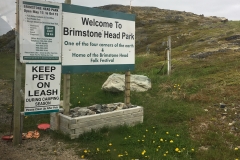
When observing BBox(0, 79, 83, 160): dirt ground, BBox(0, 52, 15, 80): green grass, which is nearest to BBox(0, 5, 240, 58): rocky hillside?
BBox(0, 79, 83, 160): dirt ground

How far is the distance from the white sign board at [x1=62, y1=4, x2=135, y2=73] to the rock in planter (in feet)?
11.2

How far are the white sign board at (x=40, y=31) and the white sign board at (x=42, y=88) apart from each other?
0.20 m

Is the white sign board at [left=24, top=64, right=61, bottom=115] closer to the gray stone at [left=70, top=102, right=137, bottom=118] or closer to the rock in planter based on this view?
the gray stone at [left=70, top=102, right=137, bottom=118]

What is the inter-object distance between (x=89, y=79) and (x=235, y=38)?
1608 cm

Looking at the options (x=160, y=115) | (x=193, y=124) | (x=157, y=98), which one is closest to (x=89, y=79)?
(x=157, y=98)

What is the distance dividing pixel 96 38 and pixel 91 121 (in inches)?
91.9

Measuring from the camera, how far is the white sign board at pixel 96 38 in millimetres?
6941

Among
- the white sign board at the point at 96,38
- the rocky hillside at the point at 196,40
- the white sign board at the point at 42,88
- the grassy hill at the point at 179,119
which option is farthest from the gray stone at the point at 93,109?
the rocky hillside at the point at 196,40

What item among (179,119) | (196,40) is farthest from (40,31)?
(196,40)

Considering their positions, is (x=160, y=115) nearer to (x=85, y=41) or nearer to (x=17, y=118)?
(x=85, y=41)

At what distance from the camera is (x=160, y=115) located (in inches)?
346

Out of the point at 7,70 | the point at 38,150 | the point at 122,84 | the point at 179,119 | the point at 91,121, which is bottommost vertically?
the point at 38,150

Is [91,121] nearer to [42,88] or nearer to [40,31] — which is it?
[42,88]

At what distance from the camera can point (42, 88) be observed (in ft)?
21.1
